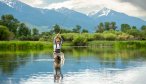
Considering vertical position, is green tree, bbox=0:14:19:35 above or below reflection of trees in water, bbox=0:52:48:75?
above

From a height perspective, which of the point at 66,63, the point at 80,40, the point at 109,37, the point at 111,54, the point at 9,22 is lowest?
the point at 111,54

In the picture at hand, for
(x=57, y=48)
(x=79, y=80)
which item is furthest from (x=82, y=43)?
(x=79, y=80)

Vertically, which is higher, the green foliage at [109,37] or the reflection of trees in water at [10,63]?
the green foliage at [109,37]

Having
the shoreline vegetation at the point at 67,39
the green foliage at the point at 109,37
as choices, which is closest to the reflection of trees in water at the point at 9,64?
the shoreline vegetation at the point at 67,39

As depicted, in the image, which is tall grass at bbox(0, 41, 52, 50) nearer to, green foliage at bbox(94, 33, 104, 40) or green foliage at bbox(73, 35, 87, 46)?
green foliage at bbox(73, 35, 87, 46)

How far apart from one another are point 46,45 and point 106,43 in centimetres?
3947

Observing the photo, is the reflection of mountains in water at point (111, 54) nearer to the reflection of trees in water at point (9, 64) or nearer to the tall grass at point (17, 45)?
the reflection of trees in water at point (9, 64)

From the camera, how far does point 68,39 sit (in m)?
149

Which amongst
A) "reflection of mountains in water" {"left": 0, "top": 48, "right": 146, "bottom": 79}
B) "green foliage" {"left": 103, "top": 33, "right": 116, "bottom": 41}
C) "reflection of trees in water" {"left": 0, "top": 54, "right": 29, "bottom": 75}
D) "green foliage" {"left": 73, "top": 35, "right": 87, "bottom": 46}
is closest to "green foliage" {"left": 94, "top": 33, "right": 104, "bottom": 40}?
"green foliage" {"left": 103, "top": 33, "right": 116, "bottom": 41}

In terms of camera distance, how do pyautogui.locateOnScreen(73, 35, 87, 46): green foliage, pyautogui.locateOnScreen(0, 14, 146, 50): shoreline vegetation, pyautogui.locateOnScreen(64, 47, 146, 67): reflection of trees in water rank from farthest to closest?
1. pyautogui.locateOnScreen(73, 35, 87, 46): green foliage
2. pyautogui.locateOnScreen(0, 14, 146, 50): shoreline vegetation
3. pyautogui.locateOnScreen(64, 47, 146, 67): reflection of trees in water

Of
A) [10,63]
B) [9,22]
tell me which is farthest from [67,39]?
[10,63]

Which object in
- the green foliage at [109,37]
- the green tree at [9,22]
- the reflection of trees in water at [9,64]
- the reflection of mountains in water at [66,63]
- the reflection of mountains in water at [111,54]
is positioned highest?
the green tree at [9,22]

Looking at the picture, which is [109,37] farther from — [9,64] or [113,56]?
[9,64]

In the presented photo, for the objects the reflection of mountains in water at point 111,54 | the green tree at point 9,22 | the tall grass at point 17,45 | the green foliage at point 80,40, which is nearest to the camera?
the reflection of mountains in water at point 111,54
